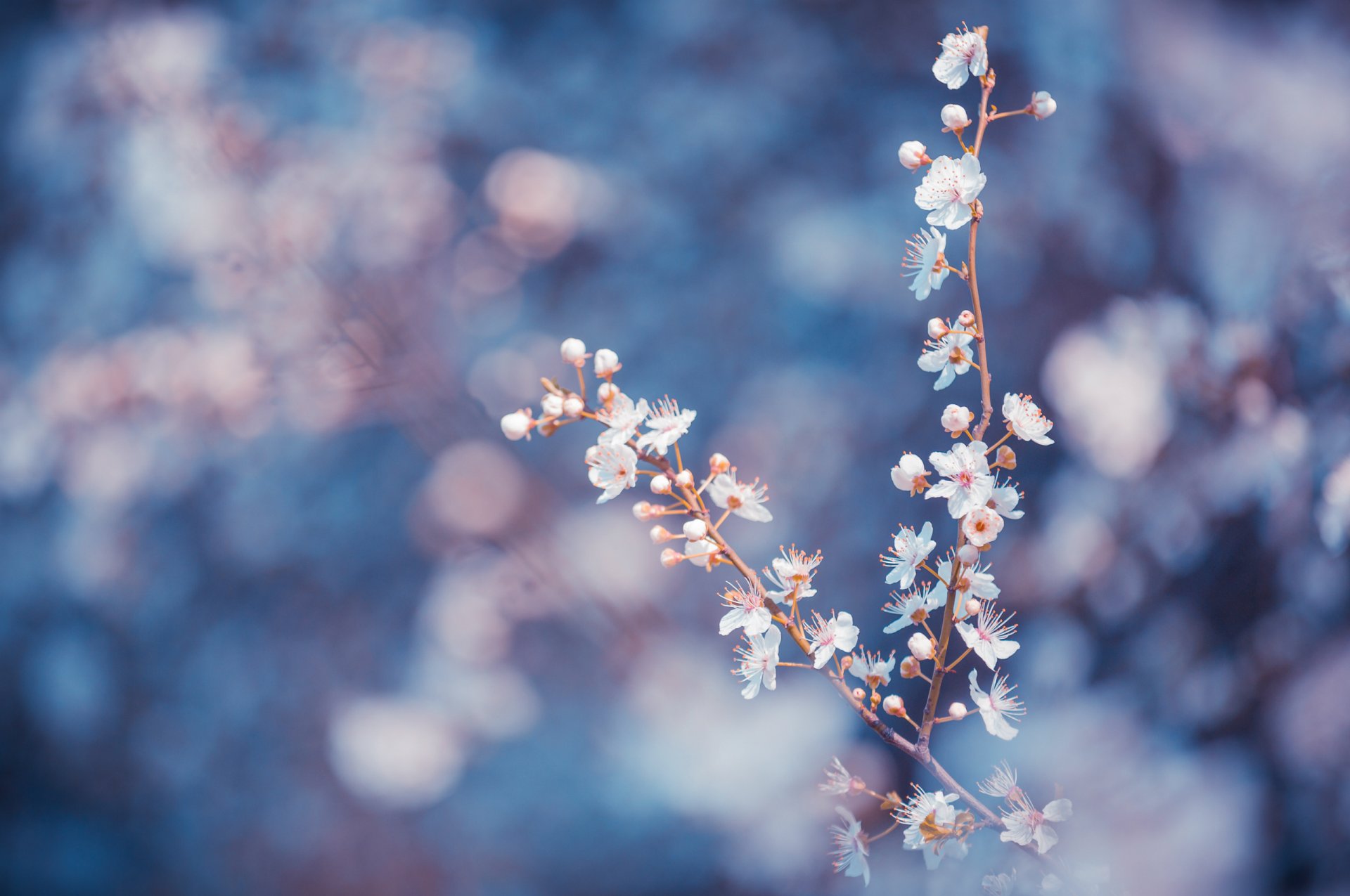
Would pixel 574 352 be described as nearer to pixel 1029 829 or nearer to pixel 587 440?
pixel 587 440

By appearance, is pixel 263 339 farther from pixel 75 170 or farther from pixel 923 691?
pixel 923 691

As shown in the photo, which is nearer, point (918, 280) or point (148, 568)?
point (918, 280)

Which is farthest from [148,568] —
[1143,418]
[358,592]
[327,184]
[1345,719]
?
[1345,719]

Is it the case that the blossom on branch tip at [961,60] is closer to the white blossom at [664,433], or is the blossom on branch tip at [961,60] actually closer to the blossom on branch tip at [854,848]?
the white blossom at [664,433]

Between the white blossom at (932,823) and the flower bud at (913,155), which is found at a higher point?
the flower bud at (913,155)

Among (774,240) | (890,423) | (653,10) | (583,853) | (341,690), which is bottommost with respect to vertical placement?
(583,853)

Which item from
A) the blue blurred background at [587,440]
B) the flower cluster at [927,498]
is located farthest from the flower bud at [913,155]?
the blue blurred background at [587,440]

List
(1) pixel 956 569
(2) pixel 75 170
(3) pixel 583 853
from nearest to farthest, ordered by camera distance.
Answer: (1) pixel 956 569
(3) pixel 583 853
(2) pixel 75 170
